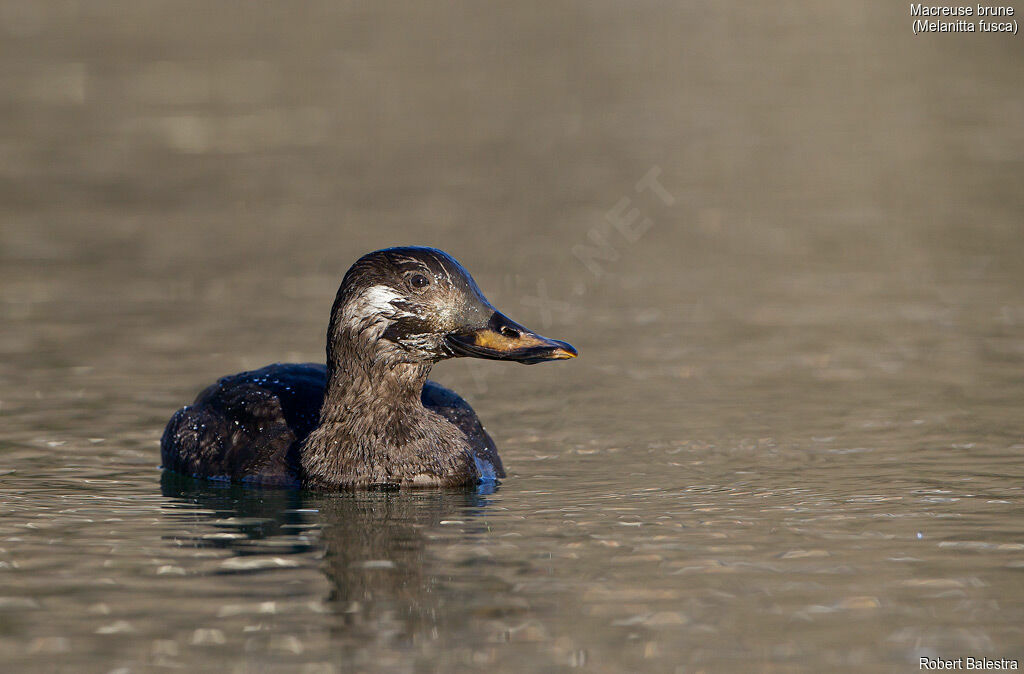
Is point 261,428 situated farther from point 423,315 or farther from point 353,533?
point 353,533

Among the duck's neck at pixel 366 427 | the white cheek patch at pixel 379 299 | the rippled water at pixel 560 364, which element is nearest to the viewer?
the rippled water at pixel 560 364

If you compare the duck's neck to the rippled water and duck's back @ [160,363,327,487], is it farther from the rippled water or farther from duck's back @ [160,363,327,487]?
duck's back @ [160,363,327,487]

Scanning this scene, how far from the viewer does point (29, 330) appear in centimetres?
1602

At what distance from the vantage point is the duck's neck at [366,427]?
10719 mm

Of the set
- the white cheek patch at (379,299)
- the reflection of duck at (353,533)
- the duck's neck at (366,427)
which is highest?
the white cheek patch at (379,299)

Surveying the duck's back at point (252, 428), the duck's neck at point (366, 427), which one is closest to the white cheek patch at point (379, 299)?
the duck's neck at point (366, 427)

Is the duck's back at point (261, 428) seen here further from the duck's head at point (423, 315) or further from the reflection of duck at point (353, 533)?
the duck's head at point (423, 315)

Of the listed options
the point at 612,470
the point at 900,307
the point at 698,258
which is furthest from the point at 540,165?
the point at 612,470

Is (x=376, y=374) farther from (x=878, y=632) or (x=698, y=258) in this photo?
(x=698, y=258)

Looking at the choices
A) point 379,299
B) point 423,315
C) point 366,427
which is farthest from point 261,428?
point 423,315

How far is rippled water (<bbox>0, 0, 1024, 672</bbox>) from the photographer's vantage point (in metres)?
8.12

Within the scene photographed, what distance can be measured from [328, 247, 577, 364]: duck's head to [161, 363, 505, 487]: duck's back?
3.15 ft

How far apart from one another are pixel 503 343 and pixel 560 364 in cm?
473

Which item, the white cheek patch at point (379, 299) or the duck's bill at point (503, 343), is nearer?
the duck's bill at point (503, 343)
